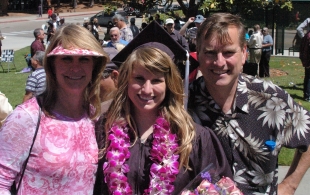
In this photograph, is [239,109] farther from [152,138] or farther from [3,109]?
[3,109]

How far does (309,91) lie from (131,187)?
8939 millimetres

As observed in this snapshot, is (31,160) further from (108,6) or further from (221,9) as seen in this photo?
(108,6)

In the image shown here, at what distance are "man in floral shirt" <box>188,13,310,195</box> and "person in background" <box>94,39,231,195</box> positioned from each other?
0.53ft

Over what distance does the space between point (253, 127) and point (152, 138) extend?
1.85 feet

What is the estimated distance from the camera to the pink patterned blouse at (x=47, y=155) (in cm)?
217

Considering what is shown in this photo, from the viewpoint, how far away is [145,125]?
252 cm

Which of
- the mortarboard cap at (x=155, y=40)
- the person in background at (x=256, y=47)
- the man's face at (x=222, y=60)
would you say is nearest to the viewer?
Result: the man's face at (x=222, y=60)


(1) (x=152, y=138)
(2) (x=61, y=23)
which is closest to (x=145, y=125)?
(1) (x=152, y=138)

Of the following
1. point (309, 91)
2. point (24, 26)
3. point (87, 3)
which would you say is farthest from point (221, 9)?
point (87, 3)

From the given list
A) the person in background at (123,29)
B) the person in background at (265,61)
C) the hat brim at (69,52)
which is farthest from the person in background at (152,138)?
the person in background at (265,61)

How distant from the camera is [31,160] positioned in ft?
7.25

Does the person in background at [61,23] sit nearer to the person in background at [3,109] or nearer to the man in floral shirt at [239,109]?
the man in floral shirt at [239,109]

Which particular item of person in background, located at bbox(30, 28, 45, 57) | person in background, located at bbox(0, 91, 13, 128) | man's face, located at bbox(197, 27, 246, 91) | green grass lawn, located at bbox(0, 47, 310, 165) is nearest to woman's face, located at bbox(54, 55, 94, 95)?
man's face, located at bbox(197, 27, 246, 91)

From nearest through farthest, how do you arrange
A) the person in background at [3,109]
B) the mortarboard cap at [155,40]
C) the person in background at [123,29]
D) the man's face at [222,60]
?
the man's face at [222,60], the mortarboard cap at [155,40], the person in background at [3,109], the person in background at [123,29]
